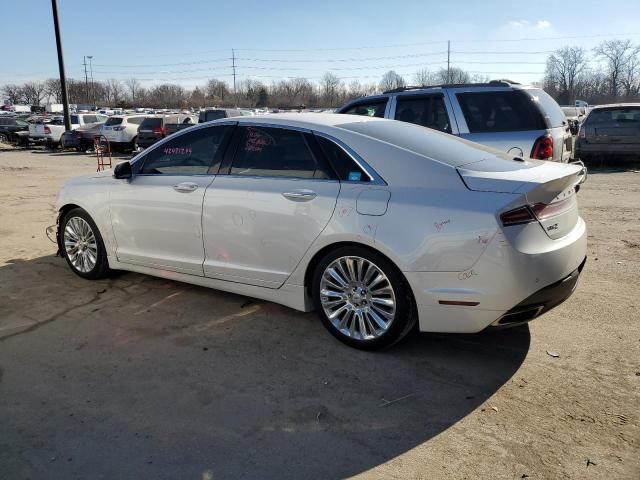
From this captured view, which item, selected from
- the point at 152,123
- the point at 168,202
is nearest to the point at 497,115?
the point at 168,202

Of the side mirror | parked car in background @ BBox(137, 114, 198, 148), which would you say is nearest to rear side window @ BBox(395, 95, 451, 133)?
the side mirror

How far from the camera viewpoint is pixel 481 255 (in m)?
3.17

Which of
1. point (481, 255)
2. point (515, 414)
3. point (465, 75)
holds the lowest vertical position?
point (515, 414)

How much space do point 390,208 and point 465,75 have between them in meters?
82.9

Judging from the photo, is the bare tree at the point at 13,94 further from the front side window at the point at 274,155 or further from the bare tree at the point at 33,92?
the front side window at the point at 274,155

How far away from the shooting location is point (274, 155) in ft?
13.5

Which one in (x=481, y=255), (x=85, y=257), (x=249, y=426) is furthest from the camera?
(x=85, y=257)

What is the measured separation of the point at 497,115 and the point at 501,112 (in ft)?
0.21

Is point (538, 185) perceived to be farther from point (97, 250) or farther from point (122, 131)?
point (122, 131)

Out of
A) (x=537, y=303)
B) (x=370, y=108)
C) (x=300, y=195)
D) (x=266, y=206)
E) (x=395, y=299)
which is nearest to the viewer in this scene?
(x=537, y=303)

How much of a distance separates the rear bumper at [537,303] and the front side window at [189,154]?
99.7 inches

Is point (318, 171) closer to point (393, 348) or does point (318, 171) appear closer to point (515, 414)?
point (393, 348)

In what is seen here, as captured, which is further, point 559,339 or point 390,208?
point 559,339

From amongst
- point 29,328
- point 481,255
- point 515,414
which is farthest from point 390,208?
point 29,328
